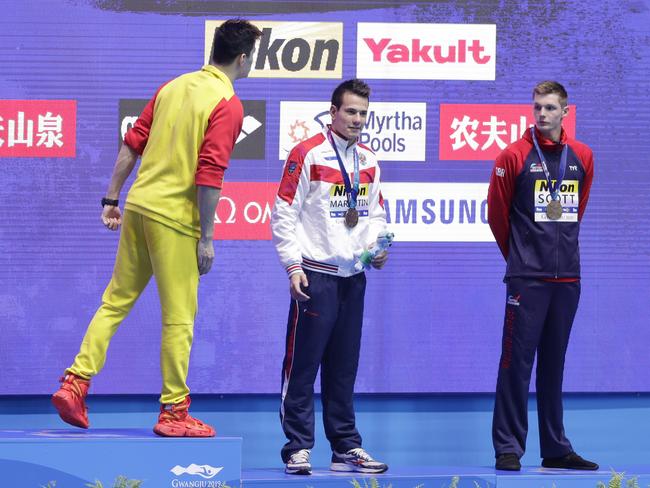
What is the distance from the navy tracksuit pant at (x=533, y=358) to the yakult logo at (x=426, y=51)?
1.26m

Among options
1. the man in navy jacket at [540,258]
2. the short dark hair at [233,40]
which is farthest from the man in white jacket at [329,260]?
the man in navy jacket at [540,258]

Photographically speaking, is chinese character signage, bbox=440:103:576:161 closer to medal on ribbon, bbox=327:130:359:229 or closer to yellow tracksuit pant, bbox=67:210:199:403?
medal on ribbon, bbox=327:130:359:229

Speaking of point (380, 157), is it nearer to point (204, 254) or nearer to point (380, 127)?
point (380, 127)

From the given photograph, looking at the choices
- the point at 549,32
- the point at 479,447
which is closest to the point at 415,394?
the point at 479,447

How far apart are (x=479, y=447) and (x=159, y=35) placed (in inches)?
93.7

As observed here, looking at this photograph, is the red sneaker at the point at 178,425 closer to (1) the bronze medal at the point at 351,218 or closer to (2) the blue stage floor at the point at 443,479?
(2) the blue stage floor at the point at 443,479

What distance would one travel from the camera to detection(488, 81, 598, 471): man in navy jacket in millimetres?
4031

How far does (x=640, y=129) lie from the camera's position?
5008 mm

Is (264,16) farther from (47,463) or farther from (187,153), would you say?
(47,463)

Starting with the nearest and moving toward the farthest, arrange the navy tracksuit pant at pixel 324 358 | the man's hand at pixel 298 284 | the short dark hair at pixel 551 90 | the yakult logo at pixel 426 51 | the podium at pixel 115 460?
the podium at pixel 115 460
the man's hand at pixel 298 284
the navy tracksuit pant at pixel 324 358
the short dark hair at pixel 551 90
the yakult logo at pixel 426 51

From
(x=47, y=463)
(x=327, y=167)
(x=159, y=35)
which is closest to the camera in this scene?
(x=47, y=463)

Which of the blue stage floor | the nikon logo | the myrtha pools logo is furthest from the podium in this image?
the nikon logo

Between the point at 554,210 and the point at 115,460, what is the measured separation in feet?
5.93

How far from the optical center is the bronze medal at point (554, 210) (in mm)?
4027
